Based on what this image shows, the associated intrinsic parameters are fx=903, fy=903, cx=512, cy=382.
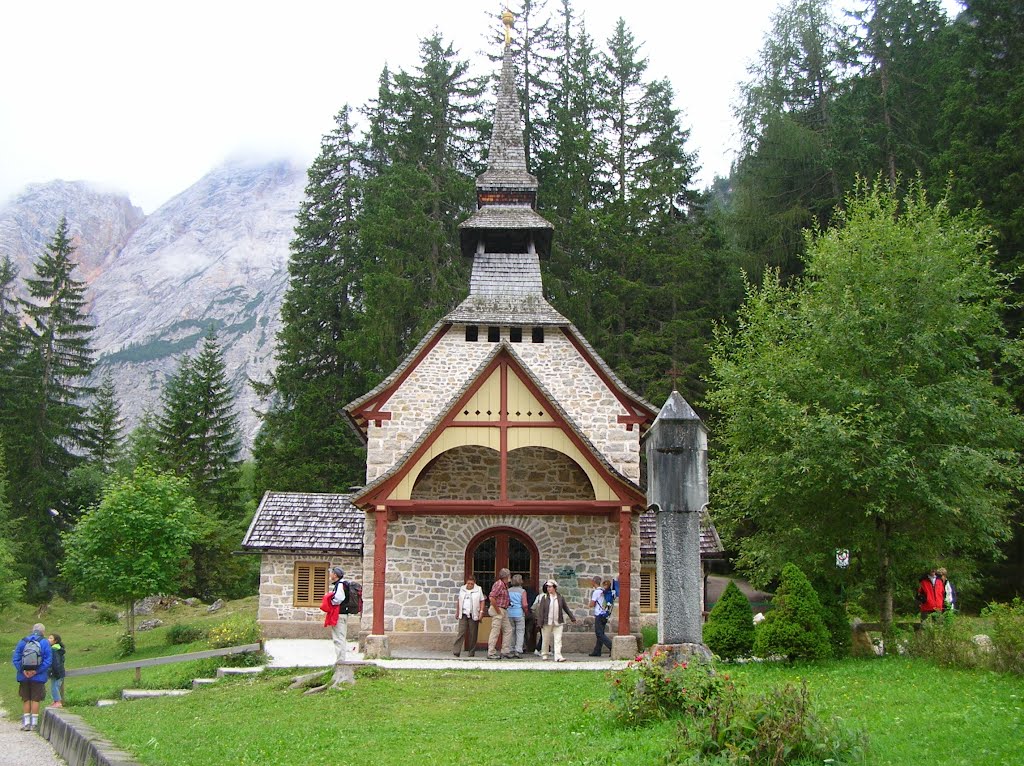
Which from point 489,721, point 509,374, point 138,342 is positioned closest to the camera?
point 489,721

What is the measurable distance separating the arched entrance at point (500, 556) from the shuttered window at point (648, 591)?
3.49m

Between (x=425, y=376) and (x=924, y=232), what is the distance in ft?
33.4

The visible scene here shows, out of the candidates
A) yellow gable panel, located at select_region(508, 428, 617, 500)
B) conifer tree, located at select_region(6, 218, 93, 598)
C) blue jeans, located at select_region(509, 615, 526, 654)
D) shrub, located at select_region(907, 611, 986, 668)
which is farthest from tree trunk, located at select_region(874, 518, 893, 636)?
conifer tree, located at select_region(6, 218, 93, 598)

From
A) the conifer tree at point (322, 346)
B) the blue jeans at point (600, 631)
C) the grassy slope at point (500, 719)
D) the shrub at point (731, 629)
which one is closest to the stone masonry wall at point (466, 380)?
the blue jeans at point (600, 631)

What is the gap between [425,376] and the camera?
1958cm

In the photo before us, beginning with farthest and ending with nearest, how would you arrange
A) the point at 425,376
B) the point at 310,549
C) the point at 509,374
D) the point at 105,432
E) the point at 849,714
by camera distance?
the point at 105,432
the point at 310,549
the point at 425,376
the point at 509,374
the point at 849,714

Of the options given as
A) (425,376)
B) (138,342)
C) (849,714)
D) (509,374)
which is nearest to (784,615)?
(849,714)

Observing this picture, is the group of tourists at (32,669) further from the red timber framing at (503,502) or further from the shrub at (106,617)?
the shrub at (106,617)

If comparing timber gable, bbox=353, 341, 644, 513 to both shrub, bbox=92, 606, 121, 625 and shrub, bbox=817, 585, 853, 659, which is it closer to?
shrub, bbox=817, 585, 853, 659

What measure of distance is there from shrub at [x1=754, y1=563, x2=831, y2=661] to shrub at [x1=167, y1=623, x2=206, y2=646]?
50.4 ft

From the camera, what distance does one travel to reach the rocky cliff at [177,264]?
359 ft

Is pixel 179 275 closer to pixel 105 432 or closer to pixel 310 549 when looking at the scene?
pixel 105 432

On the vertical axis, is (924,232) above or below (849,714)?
above

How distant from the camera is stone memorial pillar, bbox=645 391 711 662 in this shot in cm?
962
